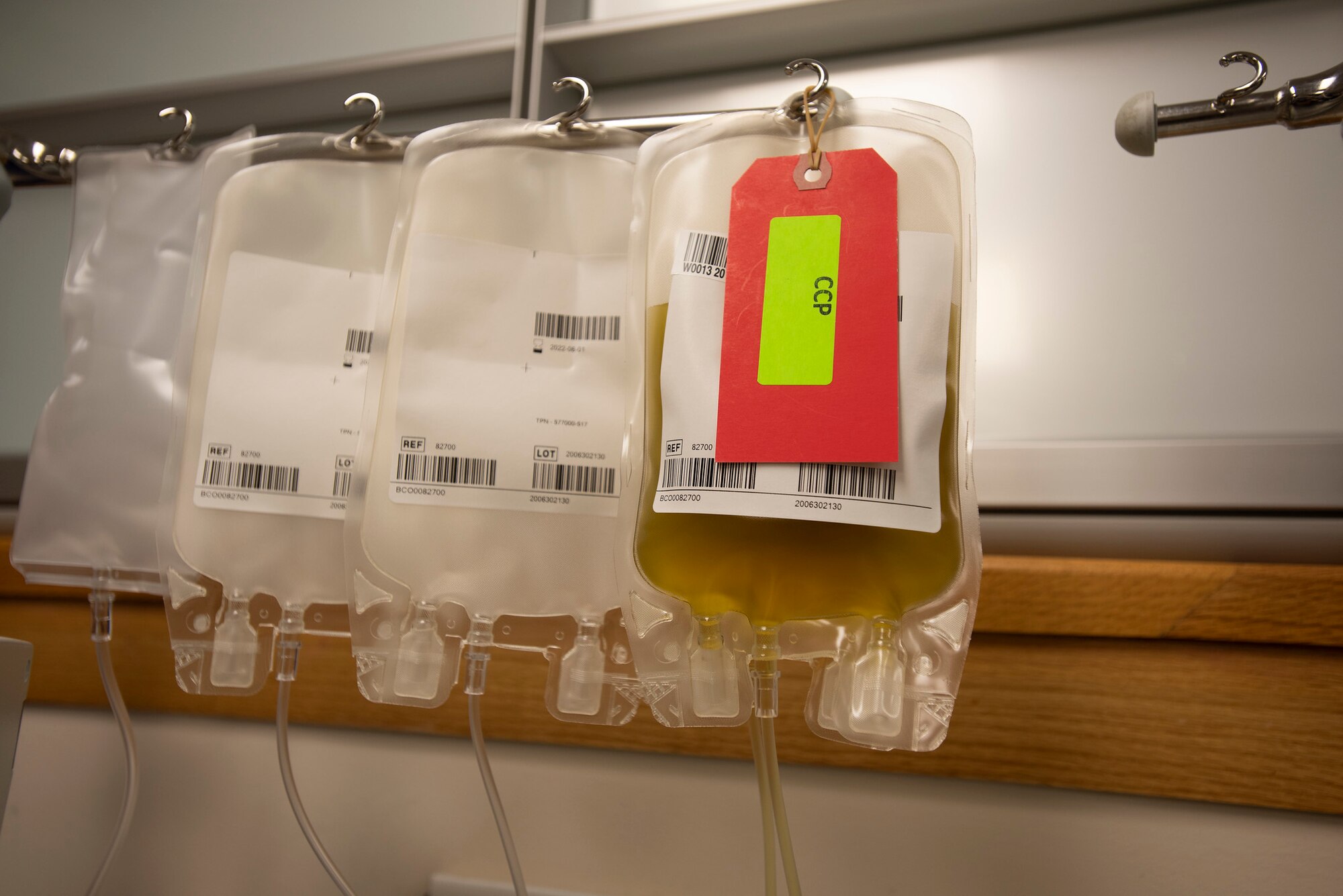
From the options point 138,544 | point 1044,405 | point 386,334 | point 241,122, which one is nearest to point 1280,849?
point 1044,405

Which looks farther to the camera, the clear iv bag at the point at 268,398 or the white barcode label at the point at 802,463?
the clear iv bag at the point at 268,398

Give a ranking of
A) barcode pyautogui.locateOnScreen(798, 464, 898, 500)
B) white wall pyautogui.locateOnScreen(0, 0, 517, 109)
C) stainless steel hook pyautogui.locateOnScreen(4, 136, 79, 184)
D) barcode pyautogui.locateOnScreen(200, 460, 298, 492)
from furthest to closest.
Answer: white wall pyautogui.locateOnScreen(0, 0, 517, 109) → stainless steel hook pyautogui.locateOnScreen(4, 136, 79, 184) → barcode pyautogui.locateOnScreen(200, 460, 298, 492) → barcode pyautogui.locateOnScreen(798, 464, 898, 500)

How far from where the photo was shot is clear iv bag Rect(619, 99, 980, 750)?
1.29 ft

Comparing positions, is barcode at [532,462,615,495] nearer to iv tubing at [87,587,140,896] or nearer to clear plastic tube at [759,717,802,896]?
clear plastic tube at [759,717,802,896]

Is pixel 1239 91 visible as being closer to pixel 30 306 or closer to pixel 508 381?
pixel 508 381

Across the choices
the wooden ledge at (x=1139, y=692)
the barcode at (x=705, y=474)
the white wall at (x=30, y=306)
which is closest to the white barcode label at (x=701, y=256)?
the barcode at (x=705, y=474)

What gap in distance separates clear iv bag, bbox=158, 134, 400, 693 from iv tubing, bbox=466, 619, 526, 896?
0.33 ft

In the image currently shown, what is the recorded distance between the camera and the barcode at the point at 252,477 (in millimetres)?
501

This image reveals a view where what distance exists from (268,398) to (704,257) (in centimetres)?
31

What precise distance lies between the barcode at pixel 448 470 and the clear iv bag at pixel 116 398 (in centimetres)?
23

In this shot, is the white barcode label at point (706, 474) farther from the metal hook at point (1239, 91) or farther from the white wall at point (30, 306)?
the white wall at point (30, 306)

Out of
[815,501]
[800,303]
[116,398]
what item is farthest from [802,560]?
[116,398]

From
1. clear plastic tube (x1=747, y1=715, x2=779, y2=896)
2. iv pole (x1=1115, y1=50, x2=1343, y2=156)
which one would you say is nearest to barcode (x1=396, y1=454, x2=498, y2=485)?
clear plastic tube (x1=747, y1=715, x2=779, y2=896)

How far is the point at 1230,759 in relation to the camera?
0.55 m
